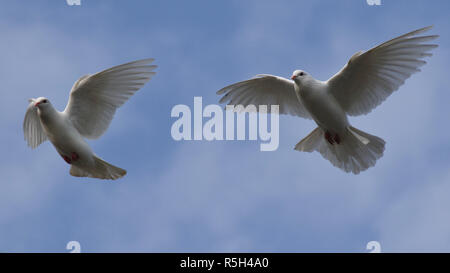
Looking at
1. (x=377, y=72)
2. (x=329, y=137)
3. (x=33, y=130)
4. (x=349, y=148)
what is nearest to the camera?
(x=377, y=72)

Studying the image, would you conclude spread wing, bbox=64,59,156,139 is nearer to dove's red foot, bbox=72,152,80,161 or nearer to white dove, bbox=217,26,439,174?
dove's red foot, bbox=72,152,80,161

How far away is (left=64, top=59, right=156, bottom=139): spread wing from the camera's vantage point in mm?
13555

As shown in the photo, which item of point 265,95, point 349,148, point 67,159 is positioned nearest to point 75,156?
point 67,159

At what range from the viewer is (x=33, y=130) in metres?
14.6

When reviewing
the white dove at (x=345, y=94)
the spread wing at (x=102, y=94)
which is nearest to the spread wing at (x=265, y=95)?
the white dove at (x=345, y=94)

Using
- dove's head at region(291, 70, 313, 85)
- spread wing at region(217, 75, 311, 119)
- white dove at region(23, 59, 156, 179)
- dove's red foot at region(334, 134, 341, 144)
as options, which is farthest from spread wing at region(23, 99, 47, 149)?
dove's red foot at region(334, 134, 341, 144)

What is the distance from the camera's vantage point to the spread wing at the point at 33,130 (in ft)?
47.5

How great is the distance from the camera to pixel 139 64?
13.5 meters

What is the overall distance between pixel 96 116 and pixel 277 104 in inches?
142

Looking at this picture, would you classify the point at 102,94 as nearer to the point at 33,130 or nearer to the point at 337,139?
the point at 33,130

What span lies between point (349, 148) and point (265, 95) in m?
2.00

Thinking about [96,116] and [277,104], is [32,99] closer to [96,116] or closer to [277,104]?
[96,116]

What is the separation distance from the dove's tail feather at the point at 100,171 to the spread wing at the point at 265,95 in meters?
2.58

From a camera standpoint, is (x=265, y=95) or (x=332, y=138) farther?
(x=265, y=95)
